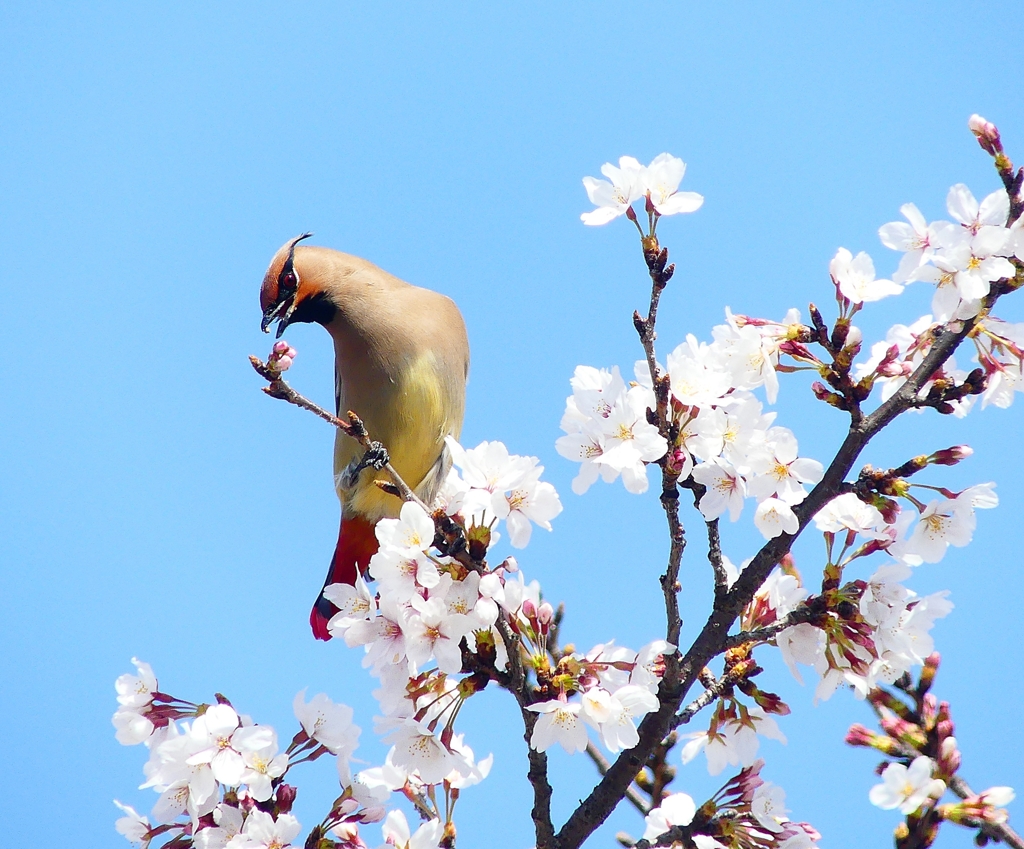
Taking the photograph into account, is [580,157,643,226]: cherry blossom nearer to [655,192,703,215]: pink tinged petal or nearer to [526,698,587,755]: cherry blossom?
[655,192,703,215]: pink tinged petal

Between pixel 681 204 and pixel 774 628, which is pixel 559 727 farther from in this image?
pixel 681 204

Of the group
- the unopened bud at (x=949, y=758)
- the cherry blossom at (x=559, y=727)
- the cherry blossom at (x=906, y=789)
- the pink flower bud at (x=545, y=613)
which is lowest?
the cherry blossom at (x=559, y=727)

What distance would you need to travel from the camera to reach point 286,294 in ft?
14.2

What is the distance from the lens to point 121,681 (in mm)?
2346

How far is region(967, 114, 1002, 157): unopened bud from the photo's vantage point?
1.91m

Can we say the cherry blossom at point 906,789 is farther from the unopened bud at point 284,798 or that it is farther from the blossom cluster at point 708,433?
the unopened bud at point 284,798

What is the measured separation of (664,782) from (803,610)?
22.8 inches

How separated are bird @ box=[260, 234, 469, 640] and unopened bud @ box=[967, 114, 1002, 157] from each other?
2641 millimetres

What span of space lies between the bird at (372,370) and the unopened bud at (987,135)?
2641 millimetres

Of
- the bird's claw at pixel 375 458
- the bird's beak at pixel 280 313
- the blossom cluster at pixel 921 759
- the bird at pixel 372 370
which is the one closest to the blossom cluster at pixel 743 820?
the blossom cluster at pixel 921 759

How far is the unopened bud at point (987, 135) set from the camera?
6.26ft

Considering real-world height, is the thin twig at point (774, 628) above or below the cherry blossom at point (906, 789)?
above

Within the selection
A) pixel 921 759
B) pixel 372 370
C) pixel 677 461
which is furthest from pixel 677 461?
pixel 372 370

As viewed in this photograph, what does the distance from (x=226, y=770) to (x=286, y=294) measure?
2.58 meters
